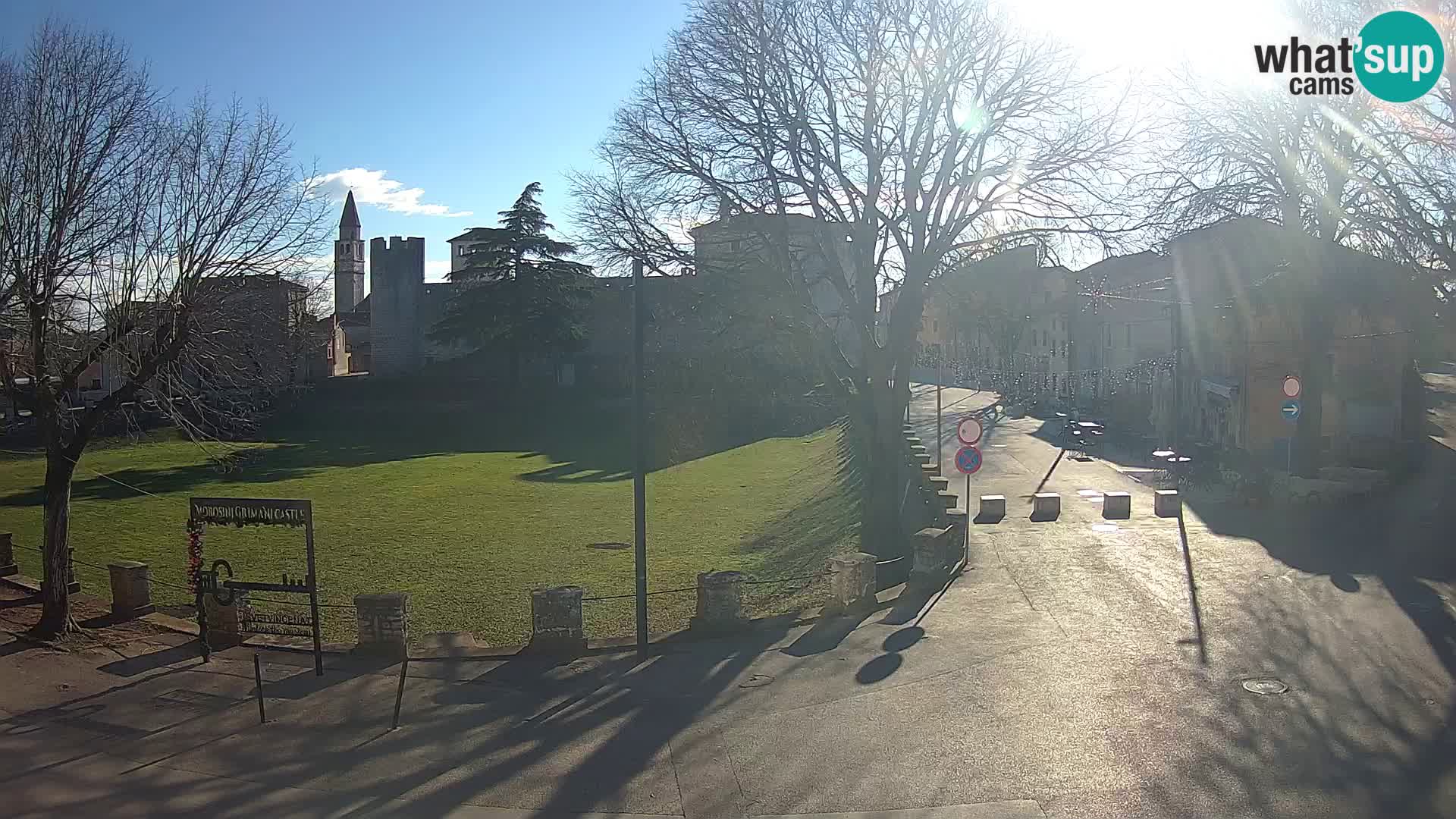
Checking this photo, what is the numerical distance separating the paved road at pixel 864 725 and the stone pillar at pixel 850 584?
431 mm

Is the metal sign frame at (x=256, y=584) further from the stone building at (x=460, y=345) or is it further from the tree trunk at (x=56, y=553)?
the stone building at (x=460, y=345)

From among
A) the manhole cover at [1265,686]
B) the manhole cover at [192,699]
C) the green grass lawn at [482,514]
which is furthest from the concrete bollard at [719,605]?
the manhole cover at [1265,686]

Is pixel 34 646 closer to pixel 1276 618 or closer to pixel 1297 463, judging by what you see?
pixel 1276 618

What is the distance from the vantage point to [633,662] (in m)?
12.2

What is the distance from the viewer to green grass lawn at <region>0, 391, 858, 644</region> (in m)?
18.3

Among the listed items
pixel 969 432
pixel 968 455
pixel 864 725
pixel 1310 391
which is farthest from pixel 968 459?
pixel 1310 391

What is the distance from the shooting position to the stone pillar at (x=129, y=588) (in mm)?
14477

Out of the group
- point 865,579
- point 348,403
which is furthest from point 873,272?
point 348,403

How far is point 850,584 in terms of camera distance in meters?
14.6

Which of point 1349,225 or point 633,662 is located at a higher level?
point 1349,225

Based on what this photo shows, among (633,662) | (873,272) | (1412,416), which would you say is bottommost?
(633,662)

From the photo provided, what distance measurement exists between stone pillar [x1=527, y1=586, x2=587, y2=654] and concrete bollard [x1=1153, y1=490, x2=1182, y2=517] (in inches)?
555

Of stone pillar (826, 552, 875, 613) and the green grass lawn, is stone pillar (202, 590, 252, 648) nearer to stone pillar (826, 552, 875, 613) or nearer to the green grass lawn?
the green grass lawn

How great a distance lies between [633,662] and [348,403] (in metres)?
55.0
